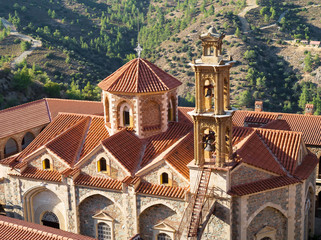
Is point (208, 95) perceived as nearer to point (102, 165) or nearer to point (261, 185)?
point (261, 185)

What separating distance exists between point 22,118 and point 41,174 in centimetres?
1034

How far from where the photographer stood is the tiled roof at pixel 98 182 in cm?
2589

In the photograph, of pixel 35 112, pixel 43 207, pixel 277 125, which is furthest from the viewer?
pixel 35 112

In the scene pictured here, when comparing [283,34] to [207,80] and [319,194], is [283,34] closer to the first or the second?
[319,194]

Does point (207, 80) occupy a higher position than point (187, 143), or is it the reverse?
point (207, 80)

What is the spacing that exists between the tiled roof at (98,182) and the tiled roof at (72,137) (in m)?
1.45

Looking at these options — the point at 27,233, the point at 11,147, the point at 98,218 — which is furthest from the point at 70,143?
the point at 11,147

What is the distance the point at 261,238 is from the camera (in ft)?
82.1

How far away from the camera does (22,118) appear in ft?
121

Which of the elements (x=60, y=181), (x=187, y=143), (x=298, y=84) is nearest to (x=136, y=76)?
(x=187, y=143)

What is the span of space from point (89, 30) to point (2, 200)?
8454cm

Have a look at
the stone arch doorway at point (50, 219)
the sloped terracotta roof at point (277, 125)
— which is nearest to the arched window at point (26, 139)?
the stone arch doorway at point (50, 219)

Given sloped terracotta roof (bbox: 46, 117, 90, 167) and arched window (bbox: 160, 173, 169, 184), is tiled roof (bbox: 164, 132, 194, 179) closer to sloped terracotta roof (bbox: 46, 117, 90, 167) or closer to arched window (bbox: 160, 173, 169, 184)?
arched window (bbox: 160, 173, 169, 184)

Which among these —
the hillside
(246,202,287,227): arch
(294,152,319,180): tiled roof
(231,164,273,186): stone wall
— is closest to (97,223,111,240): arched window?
(231,164,273,186): stone wall
